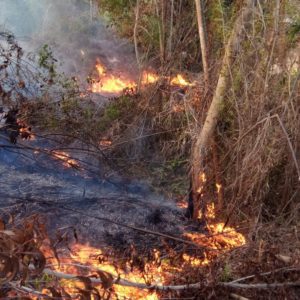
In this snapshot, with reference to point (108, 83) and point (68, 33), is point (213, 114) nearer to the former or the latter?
point (108, 83)

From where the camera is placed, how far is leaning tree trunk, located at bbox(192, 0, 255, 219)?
5.91m

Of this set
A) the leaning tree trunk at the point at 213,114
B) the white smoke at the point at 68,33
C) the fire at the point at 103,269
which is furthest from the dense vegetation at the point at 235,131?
the white smoke at the point at 68,33

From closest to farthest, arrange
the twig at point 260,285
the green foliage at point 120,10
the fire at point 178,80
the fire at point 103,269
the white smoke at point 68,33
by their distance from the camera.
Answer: the twig at point 260,285, the fire at point 103,269, the fire at point 178,80, the green foliage at point 120,10, the white smoke at point 68,33

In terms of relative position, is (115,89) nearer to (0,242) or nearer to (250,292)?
(250,292)

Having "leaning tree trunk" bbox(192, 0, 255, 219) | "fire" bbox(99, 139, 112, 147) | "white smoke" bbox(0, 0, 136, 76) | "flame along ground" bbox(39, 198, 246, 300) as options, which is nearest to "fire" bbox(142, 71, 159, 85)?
"fire" bbox(99, 139, 112, 147)

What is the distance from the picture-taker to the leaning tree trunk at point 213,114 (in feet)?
19.4

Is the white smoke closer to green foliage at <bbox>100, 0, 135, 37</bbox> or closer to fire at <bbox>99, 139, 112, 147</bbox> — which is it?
green foliage at <bbox>100, 0, 135, 37</bbox>

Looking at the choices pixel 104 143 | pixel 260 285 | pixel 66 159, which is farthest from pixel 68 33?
pixel 260 285

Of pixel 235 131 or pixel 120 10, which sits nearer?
pixel 235 131

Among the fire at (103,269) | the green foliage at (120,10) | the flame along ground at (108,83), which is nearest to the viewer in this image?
the fire at (103,269)

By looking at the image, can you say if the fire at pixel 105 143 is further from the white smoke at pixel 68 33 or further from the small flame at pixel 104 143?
the white smoke at pixel 68 33

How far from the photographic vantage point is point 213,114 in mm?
6559

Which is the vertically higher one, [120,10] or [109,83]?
[120,10]

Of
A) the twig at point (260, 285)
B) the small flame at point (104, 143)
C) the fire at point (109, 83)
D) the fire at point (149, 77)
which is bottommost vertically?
the small flame at point (104, 143)
